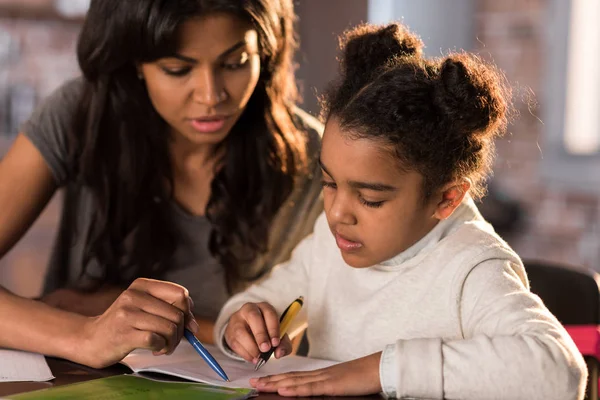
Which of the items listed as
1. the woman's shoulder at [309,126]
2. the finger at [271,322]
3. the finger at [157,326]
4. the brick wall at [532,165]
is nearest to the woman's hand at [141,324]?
the finger at [157,326]

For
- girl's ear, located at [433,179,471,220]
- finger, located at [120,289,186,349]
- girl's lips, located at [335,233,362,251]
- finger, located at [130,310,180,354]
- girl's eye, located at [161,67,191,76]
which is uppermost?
girl's eye, located at [161,67,191,76]

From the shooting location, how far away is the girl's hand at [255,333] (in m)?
1.14

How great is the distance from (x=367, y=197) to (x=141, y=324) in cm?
32

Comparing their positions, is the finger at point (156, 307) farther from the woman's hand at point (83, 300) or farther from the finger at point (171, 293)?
the woman's hand at point (83, 300)

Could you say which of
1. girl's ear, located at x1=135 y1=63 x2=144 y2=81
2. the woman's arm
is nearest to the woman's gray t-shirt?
girl's ear, located at x1=135 y1=63 x2=144 y2=81

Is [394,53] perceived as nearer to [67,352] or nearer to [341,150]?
[341,150]

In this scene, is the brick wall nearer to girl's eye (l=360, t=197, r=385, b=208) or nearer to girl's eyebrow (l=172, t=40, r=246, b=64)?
girl's eyebrow (l=172, t=40, r=246, b=64)

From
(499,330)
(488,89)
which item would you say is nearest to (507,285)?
(499,330)

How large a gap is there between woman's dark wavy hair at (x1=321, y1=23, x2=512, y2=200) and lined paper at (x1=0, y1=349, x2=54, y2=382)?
1.59 ft

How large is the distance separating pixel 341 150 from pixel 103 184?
25.0 inches

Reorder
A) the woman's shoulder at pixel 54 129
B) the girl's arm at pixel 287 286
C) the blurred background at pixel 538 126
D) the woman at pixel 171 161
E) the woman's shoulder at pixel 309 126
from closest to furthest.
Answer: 1. the girl's arm at pixel 287 286
2. the woman at pixel 171 161
3. the woman's shoulder at pixel 54 129
4. the woman's shoulder at pixel 309 126
5. the blurred background at pixel 538 126

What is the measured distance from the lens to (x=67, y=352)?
45.1 inches

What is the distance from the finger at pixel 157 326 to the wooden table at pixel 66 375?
0.08 meters

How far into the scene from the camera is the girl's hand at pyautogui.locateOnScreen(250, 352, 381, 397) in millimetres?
1000
